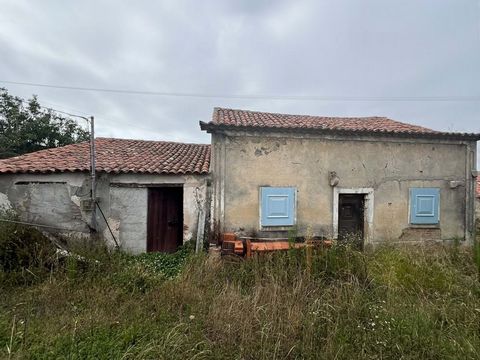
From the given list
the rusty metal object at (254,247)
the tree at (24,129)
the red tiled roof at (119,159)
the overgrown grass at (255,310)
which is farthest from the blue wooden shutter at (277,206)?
the tree at (24,129)

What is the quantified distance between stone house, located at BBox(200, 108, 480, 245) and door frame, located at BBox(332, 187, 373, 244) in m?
0.03

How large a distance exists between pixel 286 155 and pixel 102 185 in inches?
212

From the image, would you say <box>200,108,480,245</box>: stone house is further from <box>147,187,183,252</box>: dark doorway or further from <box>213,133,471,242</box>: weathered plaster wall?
<box>147,187,183,252</box>: dark doorway

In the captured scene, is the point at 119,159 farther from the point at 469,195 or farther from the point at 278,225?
the point at 469,195

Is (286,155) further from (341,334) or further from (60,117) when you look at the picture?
(60,117)

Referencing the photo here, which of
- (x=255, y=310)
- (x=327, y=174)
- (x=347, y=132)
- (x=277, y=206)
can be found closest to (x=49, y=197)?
(x=277, y=206)

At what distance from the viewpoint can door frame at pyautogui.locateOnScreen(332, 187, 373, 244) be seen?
758cm

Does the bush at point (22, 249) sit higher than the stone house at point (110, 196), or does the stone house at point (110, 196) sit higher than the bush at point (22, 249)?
the stone house at point (110, 196)

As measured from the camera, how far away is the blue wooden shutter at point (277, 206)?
7.25 m

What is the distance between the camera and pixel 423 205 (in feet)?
25.9

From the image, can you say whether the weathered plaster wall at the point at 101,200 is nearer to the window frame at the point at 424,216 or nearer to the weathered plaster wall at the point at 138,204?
the weathered plaster wall at the point at 138,204

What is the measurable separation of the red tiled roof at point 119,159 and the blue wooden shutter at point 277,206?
1.92 m

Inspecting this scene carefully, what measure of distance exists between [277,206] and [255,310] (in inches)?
151

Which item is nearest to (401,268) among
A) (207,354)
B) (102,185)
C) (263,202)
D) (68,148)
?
(263,202)
